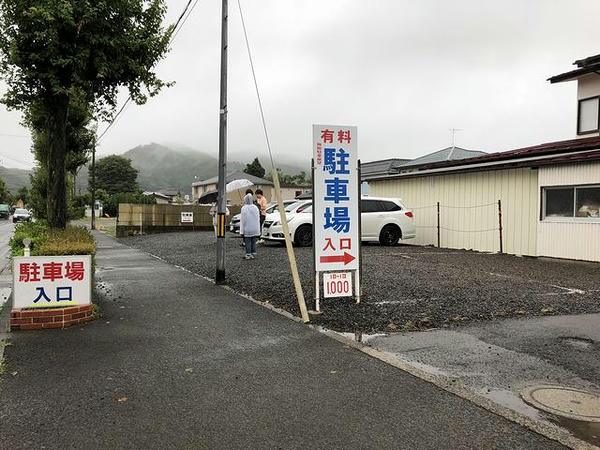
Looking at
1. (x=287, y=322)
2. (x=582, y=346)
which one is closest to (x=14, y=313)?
(x=287, y=322)

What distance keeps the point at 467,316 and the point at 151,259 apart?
9826mm

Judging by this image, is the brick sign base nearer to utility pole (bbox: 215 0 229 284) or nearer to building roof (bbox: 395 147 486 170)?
utility pole (bbox: 215 0 229 284)

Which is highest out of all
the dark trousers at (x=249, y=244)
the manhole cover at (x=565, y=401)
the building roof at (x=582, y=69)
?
the building roof at (x=582, y=69)

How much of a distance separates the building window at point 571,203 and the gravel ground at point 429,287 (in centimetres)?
124

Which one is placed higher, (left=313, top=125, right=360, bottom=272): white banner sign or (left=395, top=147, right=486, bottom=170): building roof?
(left=395, top=147, right=486, bottom=170): building roof

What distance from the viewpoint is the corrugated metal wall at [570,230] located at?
1165 cm

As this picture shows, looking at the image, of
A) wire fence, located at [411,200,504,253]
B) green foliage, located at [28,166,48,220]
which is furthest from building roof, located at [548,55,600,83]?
green foliage, located at [28,166,48,220]

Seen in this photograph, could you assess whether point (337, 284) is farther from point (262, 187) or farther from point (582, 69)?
point (262, 187)

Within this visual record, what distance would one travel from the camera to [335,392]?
3967 mm

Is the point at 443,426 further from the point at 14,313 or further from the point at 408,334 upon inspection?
the point at 14,313

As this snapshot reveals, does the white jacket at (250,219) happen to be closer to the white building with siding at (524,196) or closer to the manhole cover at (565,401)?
the white building with siding at (524,196)

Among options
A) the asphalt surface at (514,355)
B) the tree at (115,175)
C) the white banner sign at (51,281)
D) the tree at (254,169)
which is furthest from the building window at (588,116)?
the tree at (115,175)

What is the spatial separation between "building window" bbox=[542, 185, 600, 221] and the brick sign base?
11417 mm

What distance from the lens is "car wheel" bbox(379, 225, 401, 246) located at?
1636cm
